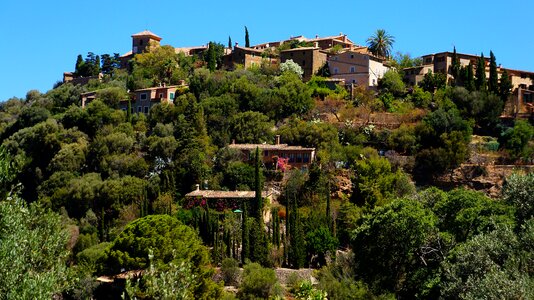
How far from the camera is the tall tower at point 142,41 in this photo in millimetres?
95312

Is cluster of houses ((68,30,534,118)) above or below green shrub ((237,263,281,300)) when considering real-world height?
above

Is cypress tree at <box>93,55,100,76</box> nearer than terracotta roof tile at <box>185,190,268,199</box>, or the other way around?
terracotta roof tile at <box>185,190,268,199</box>

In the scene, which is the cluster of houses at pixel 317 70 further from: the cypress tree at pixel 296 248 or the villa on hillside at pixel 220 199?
the cypress tree at pixel 296 248

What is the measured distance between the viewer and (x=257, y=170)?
177 feet

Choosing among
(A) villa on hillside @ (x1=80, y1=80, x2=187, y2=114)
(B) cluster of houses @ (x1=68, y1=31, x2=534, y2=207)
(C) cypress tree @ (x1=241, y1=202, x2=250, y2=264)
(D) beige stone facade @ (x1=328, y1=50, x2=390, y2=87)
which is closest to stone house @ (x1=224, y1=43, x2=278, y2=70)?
(B) cluster of houses @ (x1=68, y1=31, x2=534, y2=207)

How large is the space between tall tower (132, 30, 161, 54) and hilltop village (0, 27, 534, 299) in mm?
6193

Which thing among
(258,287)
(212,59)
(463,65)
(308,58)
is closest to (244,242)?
(258,287)

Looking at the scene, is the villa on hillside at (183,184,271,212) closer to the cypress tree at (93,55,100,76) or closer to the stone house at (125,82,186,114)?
the stone house at (125,82,186,114)

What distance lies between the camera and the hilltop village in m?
34.2

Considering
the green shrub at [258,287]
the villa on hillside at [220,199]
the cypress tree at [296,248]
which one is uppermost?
the villa on hillside at [220,199]

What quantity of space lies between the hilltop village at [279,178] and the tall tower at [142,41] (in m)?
6.19

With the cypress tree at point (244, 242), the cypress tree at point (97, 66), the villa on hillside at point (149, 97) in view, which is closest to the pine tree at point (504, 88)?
the villa on hillside at point (149, 97)

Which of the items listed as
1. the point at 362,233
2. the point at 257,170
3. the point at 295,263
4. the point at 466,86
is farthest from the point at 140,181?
the point at 466,86

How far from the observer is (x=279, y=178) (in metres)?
59.6
